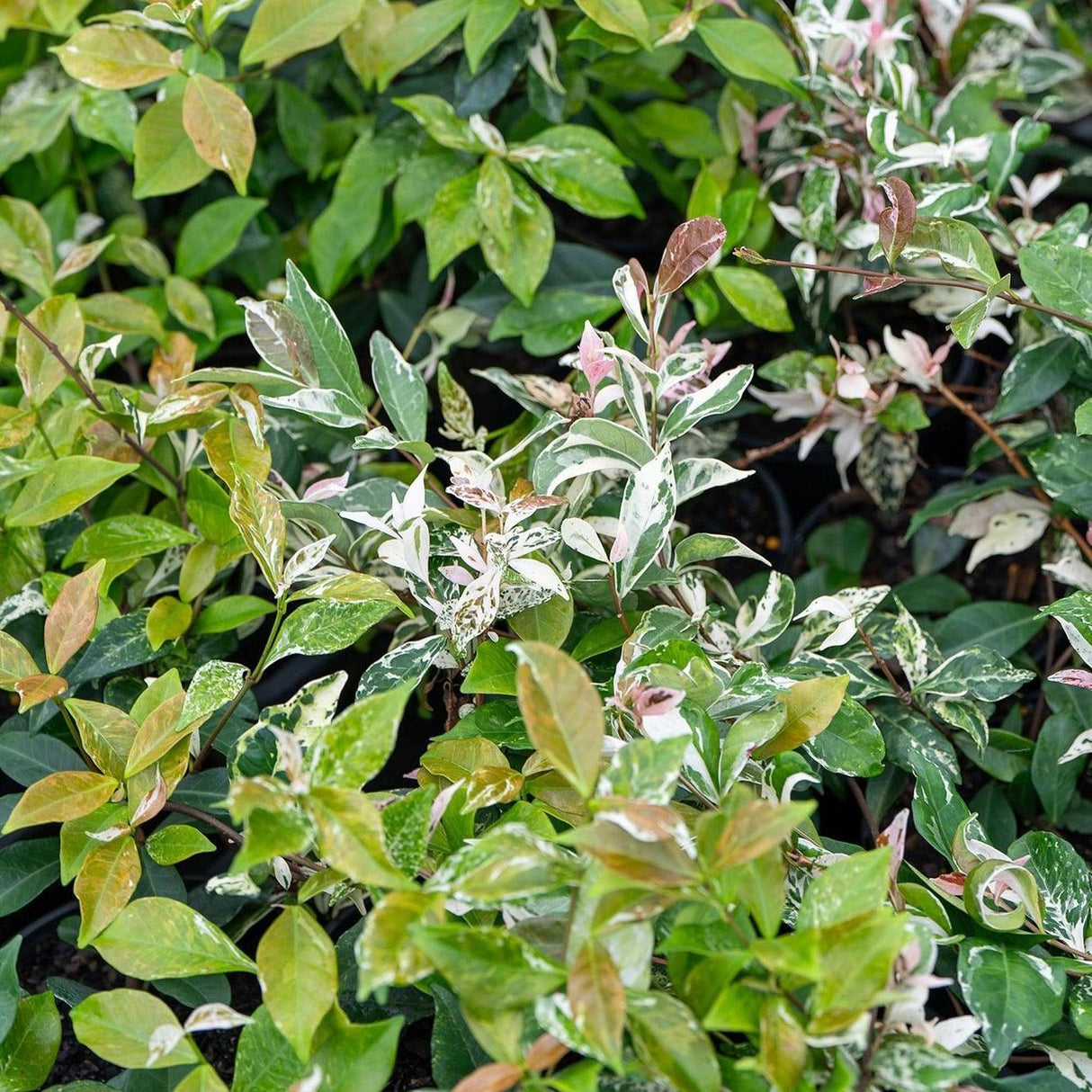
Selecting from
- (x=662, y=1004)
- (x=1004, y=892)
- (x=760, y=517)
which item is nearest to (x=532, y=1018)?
(x=662, y=1004)

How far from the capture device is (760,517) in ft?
4.49

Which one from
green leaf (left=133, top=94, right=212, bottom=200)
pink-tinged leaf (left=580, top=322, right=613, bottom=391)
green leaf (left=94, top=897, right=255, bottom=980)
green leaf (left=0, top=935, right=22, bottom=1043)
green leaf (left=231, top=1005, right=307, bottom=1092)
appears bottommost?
green leaf (left=0, top=935, right=22, bottom=1043)

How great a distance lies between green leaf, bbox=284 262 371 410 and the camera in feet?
2.75

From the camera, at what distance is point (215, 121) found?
96 cm

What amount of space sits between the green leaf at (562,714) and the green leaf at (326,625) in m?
0.19

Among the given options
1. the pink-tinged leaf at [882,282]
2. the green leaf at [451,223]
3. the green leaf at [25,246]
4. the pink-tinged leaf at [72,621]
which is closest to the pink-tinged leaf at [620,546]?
the pink-tinged leaf at [882,282]

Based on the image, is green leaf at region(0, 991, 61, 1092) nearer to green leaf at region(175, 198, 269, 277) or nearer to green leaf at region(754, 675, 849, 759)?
green leaf at region(754, 675, 849, 759)

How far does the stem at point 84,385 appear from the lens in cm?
85

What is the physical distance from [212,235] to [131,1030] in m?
0.85

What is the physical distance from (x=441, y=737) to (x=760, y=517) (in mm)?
718

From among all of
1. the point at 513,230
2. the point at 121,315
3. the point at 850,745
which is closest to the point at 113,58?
the point at 121,315

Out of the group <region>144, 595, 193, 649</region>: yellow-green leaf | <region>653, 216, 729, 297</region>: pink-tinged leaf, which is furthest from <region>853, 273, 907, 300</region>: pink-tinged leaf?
<region>144, 595, 193, 649</region>: yellow-green leaf

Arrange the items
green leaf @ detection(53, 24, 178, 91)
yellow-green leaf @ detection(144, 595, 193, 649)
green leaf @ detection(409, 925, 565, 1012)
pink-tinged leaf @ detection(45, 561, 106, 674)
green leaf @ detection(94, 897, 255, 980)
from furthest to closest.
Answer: green leaf @ detection(53, 24, 178, 91), yellow-green leaf @ detection(144, 595, 193, 649), pink-tinged leaf @ detection(45, 561, 106, 674), green leaf @ detection(94, 897, 255, 980), green leaf @ detection(409, 925, 565, 1012)

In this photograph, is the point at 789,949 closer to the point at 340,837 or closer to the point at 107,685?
the point at 340,837
